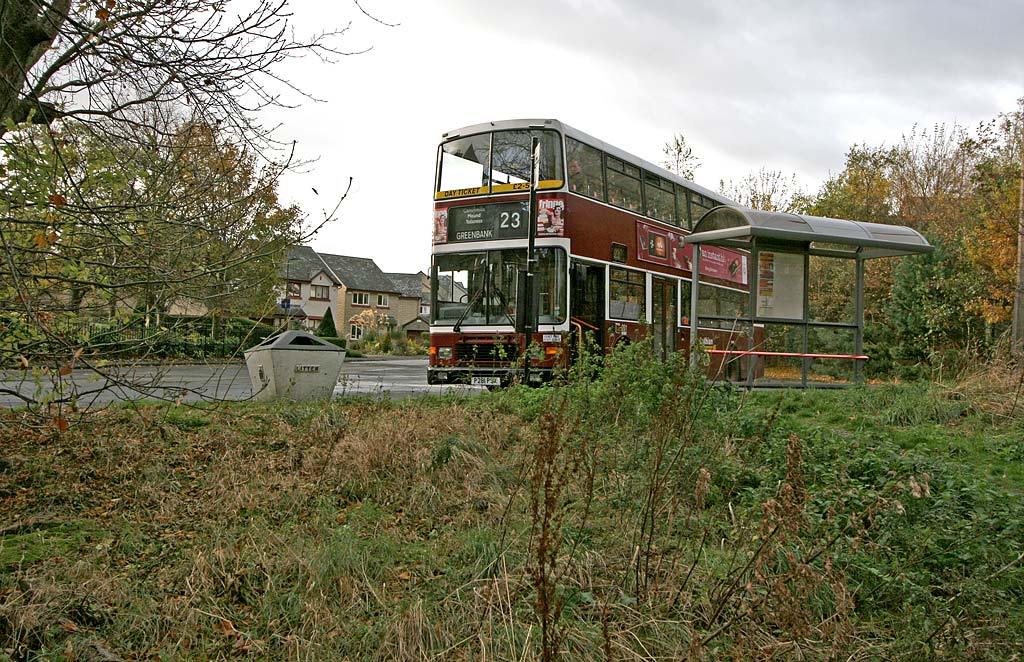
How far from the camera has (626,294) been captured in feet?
45.9

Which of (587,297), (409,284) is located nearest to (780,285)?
(587,297)

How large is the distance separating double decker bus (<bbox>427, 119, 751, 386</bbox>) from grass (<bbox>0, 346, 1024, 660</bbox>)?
6067 millimetres

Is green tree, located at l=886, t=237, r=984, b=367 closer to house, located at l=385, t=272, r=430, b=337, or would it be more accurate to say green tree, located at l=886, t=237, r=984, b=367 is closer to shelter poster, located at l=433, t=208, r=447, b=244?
shelter poster, located at l=433, t=208, r=447, b=244

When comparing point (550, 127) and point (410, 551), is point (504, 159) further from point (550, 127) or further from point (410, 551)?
point (410, 551)

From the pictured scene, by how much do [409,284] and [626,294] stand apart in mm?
72258

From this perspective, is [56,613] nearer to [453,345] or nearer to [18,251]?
[18,251]

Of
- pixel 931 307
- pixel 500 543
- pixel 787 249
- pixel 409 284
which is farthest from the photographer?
pixel 409 284

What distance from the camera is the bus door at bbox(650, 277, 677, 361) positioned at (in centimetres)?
1495

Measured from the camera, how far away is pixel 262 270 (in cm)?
433

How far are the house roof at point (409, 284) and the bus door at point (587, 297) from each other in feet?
218

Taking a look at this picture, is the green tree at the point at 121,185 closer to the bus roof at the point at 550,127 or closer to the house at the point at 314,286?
the bus roof at the point at 550,127

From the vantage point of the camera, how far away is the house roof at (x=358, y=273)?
236ft

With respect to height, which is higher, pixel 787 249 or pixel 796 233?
pixel 796 233

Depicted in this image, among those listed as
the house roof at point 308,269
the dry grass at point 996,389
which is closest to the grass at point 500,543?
the dry grass at point 996,389
